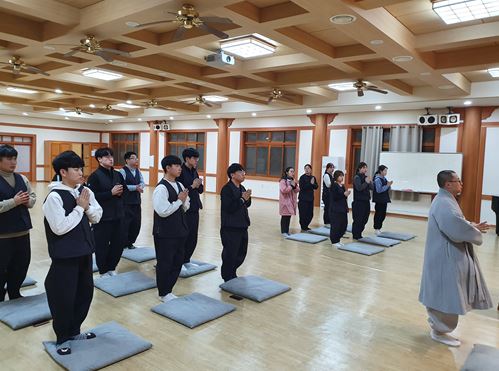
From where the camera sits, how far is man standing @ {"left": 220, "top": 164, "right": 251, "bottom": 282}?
13.4 ft

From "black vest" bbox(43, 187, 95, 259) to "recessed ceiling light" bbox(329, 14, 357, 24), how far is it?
299 centimetres

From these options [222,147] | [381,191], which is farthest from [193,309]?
[222,147]

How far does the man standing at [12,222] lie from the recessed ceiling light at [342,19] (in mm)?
3268

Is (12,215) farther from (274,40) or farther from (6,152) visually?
(274,40)

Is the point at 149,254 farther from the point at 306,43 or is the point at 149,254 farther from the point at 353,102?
the point at 353,102

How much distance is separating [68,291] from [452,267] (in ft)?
9.24

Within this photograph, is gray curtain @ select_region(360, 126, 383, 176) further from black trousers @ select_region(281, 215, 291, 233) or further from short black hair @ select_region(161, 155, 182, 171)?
short black hair @ select_region(161, 155, 182, 171)

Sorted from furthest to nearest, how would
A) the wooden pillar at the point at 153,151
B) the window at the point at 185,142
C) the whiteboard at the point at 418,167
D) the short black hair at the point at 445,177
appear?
the wooden pillar at the point at 153,151
the window at the point at 185,142
the whiteboard at the point at 418,167
the short black hair at the point at 445,177

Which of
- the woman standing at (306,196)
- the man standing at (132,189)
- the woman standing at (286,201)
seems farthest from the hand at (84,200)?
the woman standing at (306,196)

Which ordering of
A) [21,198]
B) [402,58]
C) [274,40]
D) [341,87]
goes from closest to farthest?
[21,198]
[274,40]
[402,58]
[341,87]

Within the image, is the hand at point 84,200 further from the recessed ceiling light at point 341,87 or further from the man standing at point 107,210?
the recessed ceiling light at point 341,87

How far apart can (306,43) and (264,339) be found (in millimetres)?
3640

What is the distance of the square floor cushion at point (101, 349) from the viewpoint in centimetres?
257

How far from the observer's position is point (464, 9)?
4129 millimetres
